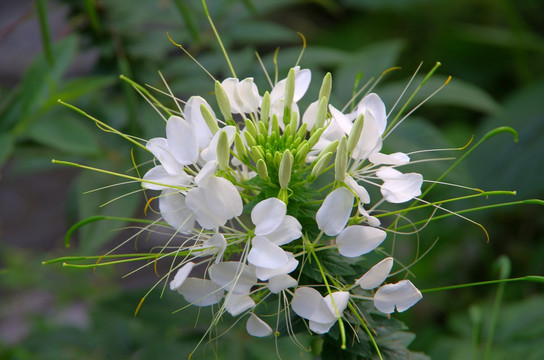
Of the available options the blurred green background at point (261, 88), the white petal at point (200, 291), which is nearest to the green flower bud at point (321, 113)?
the white petal at point (200, 291)

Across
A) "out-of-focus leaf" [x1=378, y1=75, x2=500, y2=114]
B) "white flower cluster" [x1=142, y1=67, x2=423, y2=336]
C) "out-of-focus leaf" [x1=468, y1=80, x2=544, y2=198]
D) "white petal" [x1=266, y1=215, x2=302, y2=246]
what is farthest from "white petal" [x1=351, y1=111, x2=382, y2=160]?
"out-of-focus leaf" [x1=468, y1=80, x2=544, y2=198]

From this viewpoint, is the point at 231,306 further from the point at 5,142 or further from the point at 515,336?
the point at 515,336

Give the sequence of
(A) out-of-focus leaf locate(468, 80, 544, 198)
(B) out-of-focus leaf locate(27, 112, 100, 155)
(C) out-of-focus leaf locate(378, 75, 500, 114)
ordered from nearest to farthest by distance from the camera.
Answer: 1. (B) out-of-focus leaf locate(27, 112, 100, 155)
2. (C) out-of-focus leaf locate(378, 75, 500, 114)
3. (A) out-of-focus leaf locate(468, 80, 544, 198)

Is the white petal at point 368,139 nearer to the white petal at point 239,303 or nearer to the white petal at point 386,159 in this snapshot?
the white petal at point 386,159

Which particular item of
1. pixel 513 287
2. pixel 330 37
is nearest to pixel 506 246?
pixel 513 287

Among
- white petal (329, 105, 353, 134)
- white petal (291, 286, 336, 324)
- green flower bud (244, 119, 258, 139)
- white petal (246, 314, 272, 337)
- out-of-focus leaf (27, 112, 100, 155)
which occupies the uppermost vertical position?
white petal (329, 105, 353, 134)

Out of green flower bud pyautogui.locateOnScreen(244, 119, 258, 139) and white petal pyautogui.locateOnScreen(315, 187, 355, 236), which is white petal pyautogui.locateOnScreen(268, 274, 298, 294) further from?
green flower bud pyautogui.locateOnScreen(244, 119, 258, 139)
